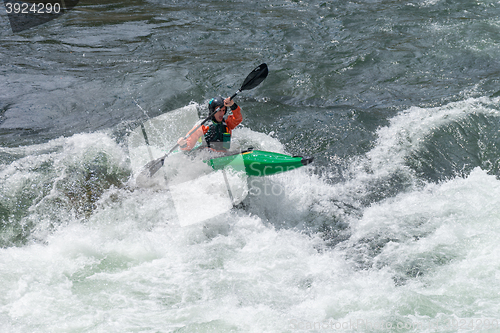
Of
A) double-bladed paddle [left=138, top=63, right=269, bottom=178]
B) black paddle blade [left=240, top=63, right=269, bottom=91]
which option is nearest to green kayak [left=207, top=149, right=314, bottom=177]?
double-bladed paddle [left=138, top=63, right=269, bottom=178]

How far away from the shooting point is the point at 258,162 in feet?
16.6

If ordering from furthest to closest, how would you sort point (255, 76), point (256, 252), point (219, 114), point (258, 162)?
point (255, 76) < point (219, 114) < point (258, 162) < point (256, 252)

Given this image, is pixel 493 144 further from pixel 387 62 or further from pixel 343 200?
pixel 387 62

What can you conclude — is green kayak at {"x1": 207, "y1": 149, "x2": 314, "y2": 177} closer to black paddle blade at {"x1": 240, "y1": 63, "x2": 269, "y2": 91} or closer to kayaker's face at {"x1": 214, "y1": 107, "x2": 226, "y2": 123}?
kayaker's face at {"x1": 214, "y1": 107, "x2": 226, "y2": 123}

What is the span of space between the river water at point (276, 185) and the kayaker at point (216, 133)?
709mm

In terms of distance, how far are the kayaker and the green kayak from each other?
0.25 meters

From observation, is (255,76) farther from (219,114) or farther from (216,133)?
(216,133)

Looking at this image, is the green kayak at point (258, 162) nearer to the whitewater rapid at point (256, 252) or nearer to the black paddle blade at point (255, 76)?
the whitewater rapid at point (256, 252)

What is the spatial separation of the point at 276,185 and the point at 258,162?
1.75ft

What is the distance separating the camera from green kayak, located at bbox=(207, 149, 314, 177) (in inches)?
195

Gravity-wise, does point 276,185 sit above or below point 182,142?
below

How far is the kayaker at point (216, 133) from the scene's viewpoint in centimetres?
528

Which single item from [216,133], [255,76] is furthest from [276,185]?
[255,76]

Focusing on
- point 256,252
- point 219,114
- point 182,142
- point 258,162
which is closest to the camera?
point 256,252
